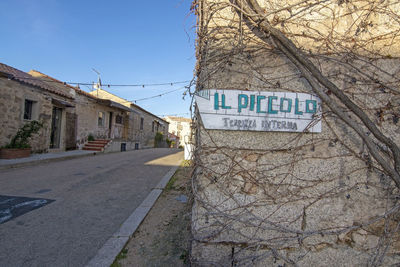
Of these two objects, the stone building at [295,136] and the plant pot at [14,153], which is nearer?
the stone building at [295,136]

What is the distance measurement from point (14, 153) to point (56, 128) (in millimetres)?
Answer: 3679

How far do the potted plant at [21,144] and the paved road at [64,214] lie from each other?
2.30m

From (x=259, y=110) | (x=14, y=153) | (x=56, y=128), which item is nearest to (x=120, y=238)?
(x=259, y=110)

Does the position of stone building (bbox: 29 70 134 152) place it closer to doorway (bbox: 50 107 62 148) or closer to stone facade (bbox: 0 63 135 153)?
stone facade (bbox: 0 63 135 153)

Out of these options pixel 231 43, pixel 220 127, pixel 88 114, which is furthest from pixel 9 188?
pixel 88 114

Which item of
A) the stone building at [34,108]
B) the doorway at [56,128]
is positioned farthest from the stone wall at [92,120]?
the doorway at [56,128]

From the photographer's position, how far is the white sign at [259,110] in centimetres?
207

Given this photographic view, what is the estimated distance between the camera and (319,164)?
2.12 meters

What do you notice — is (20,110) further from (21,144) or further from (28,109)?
(21,144)

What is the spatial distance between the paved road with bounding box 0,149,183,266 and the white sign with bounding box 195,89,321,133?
6.80 feet

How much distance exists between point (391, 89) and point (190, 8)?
→ 221cm

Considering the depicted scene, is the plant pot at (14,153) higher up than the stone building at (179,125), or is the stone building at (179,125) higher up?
the stone building at (179,125)

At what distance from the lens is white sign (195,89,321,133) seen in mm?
2072

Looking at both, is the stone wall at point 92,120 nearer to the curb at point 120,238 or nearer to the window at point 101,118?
the window at point 101,118
